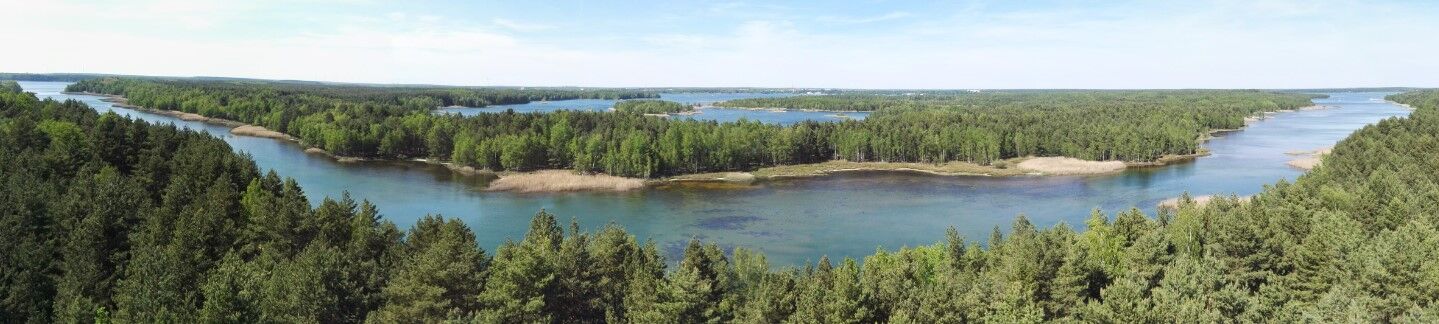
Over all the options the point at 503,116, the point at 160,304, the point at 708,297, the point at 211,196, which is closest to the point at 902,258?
the point at 708,297

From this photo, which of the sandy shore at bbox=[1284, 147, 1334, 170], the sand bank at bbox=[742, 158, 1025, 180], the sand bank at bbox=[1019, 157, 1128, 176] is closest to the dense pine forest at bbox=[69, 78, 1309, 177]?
the sand bank at bbox=[742, 158, 1025, 180]

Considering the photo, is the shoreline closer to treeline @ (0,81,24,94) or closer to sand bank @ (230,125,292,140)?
sand bank @ (230,125,292,140)

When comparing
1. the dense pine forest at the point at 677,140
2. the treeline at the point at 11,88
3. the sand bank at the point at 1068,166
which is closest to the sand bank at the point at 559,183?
the dense pine forest at the point at 677,140

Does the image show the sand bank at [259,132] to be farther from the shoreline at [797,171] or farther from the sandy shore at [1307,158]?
the sandy shore at [1307,158]

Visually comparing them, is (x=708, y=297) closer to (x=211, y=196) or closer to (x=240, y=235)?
(x=240, y=235)

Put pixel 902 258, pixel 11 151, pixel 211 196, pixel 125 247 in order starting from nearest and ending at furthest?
pixel 902 258
pixel 125 247
pixel 211 196
pixel 11 151

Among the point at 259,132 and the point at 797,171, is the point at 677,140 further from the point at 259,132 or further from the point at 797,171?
the point at 259,132
